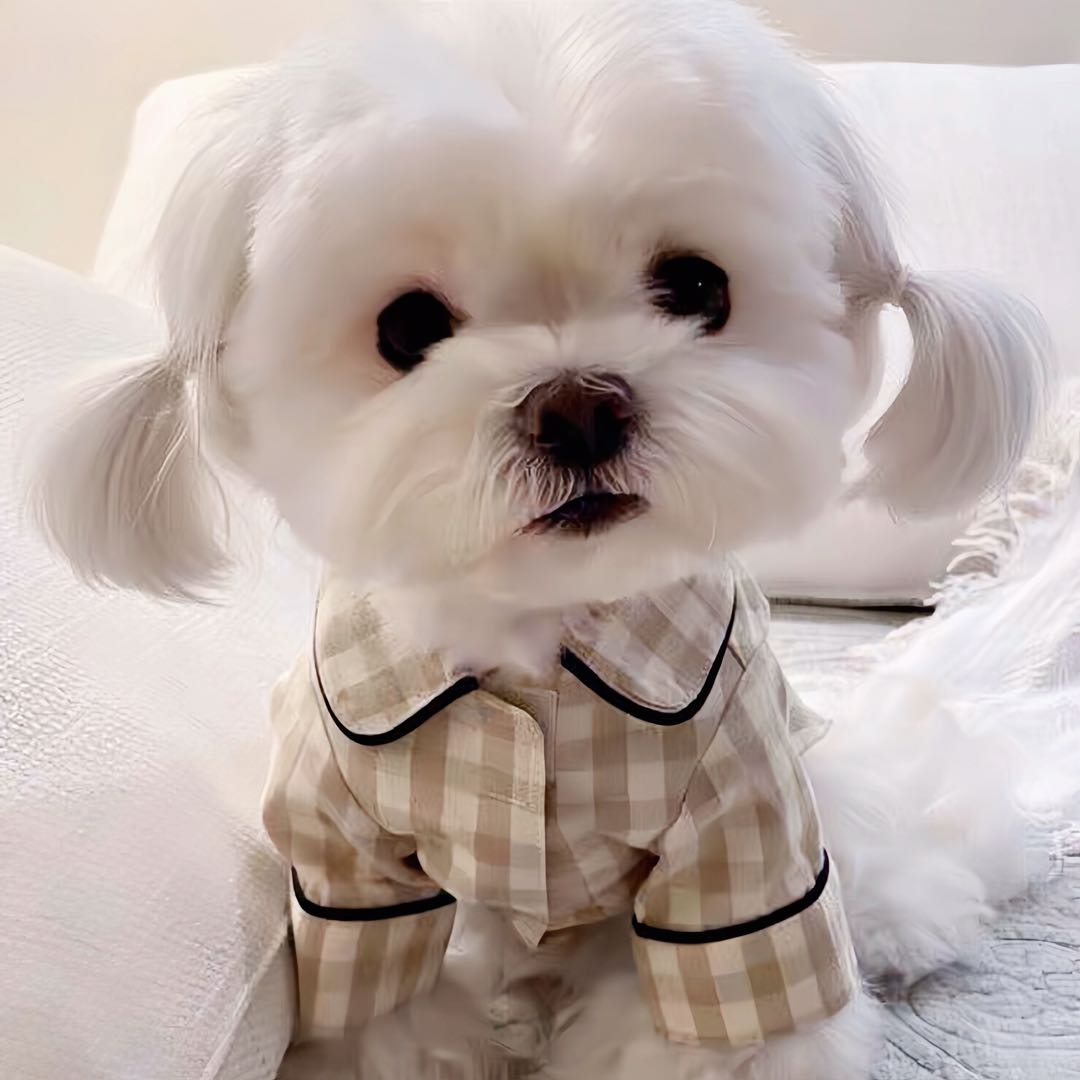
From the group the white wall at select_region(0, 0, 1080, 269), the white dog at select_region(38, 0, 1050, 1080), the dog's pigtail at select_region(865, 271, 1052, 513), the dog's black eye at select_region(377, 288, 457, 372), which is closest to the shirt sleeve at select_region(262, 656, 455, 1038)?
the white dog at select_region(38, 0, 1050, 1080)

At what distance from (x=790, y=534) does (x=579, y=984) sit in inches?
18.8

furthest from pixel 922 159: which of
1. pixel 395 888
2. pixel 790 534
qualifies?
pixel 395 888

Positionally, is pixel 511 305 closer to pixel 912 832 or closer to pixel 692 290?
pixel 692 290

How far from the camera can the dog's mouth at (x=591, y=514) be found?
72 cm

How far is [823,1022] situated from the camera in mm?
966

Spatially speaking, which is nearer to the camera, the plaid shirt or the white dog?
the white dog

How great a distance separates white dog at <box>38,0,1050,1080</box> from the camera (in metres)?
0.72

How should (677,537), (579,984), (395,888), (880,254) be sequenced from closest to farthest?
1. (677,537)
2. (880,254)
3. (395,888)
4. (579,984)

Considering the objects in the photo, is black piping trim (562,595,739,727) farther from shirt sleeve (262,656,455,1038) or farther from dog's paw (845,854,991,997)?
dog's paw (845,854,991,997)

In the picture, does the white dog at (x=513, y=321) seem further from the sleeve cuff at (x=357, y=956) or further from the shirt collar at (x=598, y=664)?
the sleeve cuff at (x=357, y=956)

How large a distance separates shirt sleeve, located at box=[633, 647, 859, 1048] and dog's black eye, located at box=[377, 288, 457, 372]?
32cm

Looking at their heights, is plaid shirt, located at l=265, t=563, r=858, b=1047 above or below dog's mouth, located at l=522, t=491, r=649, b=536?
below

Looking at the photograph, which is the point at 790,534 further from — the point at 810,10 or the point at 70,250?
the point at 70,250

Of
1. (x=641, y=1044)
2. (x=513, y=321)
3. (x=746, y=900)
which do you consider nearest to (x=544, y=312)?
(x=513, y=321)
